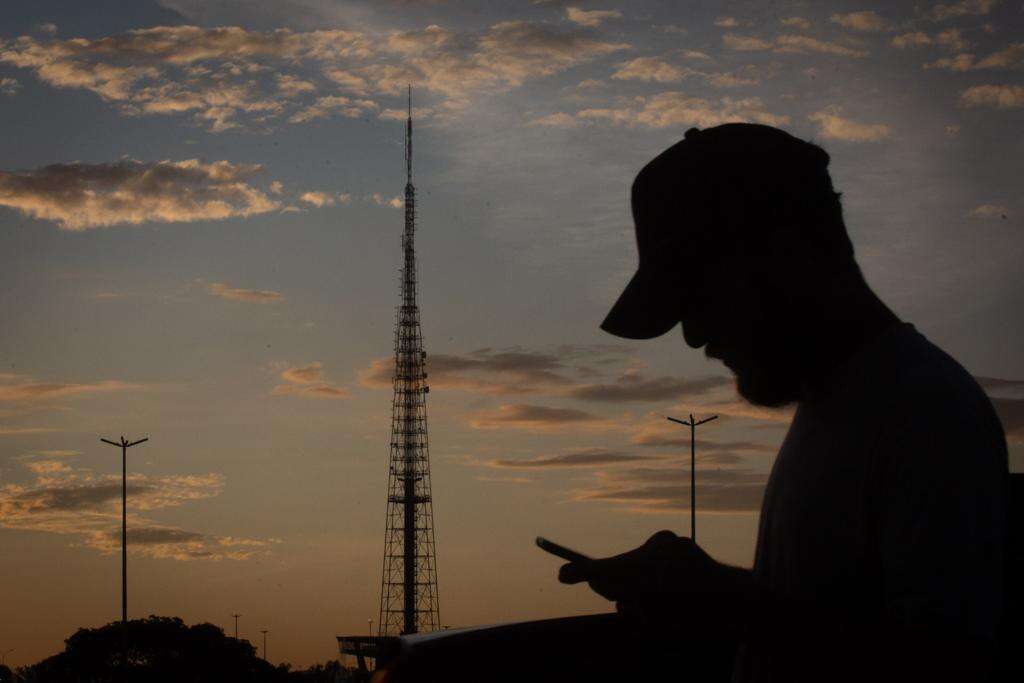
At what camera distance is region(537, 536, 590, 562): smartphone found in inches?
97.5

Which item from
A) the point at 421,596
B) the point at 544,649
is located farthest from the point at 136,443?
the point at 544,649

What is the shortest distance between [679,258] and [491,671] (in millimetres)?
1813

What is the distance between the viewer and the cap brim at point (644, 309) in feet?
8.25

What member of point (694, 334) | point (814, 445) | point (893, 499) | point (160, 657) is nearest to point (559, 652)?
point (694, 334)

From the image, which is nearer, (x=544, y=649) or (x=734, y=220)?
(x=734, y=220)

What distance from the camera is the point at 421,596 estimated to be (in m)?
75.1

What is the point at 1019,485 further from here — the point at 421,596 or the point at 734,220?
the point at 421,596

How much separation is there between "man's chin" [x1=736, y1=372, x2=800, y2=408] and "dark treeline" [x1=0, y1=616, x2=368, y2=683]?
5445 centimetres

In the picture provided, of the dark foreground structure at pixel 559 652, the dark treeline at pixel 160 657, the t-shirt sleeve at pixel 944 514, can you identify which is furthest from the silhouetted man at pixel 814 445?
the dark treeline at pixel 160 657

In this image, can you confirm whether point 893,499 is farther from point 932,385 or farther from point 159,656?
point 159,656

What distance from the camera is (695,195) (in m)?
2.47

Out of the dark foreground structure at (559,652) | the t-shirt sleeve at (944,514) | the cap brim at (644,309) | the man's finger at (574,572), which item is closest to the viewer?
the t-shirt sleeve at (944,514)

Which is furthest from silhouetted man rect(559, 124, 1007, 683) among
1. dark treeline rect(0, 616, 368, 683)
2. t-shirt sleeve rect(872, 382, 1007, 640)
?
dark treeline rect(0, 616, 368, 683)

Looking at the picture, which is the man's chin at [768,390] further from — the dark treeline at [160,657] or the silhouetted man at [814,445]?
the dark treeline at [160,657]
